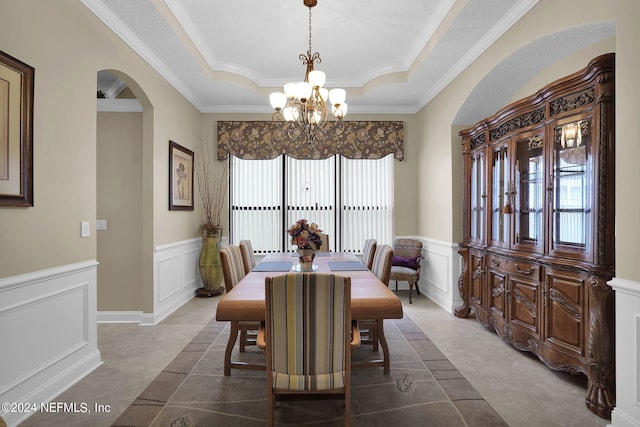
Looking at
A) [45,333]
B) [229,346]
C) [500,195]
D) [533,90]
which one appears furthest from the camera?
[533,90]

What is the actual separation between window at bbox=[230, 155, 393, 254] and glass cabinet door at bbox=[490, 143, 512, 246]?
215cm

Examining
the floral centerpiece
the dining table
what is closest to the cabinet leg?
the dining table

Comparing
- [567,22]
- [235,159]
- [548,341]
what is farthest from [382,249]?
[235,159]

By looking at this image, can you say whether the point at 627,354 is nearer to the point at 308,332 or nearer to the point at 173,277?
the point at 308,332

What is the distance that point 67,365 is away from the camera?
2422 mm

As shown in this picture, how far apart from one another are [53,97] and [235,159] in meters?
3.24

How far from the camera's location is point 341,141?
17.6 ft

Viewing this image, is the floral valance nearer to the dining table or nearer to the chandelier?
the chandelier

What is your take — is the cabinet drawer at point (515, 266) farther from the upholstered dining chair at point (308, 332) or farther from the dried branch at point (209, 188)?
the dried branch at point (209, 188)

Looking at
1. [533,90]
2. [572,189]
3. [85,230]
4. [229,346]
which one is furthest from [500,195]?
[85,230]

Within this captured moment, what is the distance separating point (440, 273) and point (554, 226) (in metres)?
2.13

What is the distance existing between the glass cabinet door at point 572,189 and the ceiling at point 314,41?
89 centimetres

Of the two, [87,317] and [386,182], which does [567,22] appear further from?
[87,317]

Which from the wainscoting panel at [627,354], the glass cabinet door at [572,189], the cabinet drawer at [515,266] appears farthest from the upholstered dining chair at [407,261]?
the wainscoting panel at [627,354]
